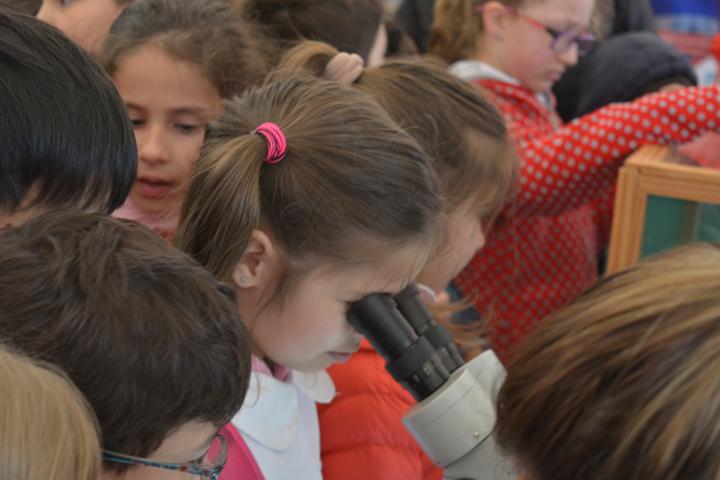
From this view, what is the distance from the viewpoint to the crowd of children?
0.67m

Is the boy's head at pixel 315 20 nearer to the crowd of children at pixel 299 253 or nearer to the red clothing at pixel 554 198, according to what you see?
the crowd of children at pixel 299 253

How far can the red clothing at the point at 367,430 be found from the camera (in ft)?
4.10

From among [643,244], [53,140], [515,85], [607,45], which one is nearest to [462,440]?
[53,140]

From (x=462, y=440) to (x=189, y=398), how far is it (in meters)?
0.32

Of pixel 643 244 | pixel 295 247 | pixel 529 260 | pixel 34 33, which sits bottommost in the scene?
pixel 529 260

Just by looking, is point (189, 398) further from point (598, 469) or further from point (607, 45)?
point (607, 45)

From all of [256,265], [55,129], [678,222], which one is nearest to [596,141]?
[678,222]

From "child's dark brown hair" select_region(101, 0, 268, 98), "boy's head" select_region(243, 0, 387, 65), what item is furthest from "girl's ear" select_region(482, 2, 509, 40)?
"child's dark brown hair" select_region(101, 0, 268, 98)

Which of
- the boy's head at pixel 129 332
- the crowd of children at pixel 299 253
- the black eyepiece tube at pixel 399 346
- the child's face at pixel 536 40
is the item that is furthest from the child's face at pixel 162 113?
the child's face at pixel 536 40

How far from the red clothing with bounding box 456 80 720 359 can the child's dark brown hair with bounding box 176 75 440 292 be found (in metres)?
0.66

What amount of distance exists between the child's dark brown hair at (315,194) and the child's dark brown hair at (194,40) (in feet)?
1.11

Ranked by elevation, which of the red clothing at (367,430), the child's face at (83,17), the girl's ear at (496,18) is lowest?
the red clothing at (367,430)

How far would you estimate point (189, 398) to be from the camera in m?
0.74

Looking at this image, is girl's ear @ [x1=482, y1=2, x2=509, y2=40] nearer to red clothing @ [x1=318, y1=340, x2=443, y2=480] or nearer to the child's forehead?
the child's forehead
